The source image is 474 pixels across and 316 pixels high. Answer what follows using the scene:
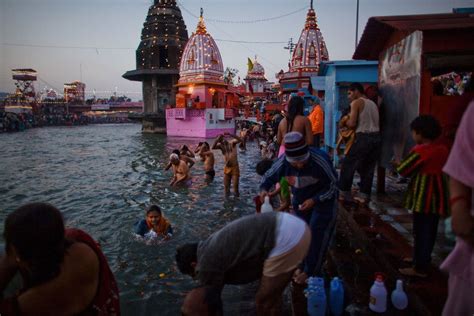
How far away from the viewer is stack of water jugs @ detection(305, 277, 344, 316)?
3.24m

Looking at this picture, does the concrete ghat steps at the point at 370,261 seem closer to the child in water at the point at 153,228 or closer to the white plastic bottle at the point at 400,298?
the white plastic bottle at the point at 400,298

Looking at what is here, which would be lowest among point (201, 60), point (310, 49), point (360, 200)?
point (360, 200)

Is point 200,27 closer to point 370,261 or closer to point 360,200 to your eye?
point 360,200

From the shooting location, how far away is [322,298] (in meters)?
3.23

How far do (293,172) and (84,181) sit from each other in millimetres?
11588

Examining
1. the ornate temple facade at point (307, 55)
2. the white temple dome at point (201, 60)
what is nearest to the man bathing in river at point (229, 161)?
the ornate temple facade at point (307, 55)

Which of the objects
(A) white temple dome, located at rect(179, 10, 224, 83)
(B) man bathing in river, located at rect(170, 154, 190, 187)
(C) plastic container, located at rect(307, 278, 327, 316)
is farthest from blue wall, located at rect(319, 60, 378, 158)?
(A) white temple dome, located at rect(179, 10, 224, 83)

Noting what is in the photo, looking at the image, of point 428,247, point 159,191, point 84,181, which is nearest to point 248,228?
point 428,247

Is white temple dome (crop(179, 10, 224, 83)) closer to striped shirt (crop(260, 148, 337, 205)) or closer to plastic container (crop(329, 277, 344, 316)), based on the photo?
striped shirt (crop(260, 148, 337, 205))

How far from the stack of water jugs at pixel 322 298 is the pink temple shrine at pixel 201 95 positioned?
30599 millimetres

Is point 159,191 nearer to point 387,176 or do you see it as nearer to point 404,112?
point 387,176

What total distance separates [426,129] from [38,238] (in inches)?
135

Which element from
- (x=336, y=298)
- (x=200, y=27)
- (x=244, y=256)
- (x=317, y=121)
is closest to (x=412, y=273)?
(x=336, y=298)

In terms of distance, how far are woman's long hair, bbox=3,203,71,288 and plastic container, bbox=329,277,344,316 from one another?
98.0 inches
